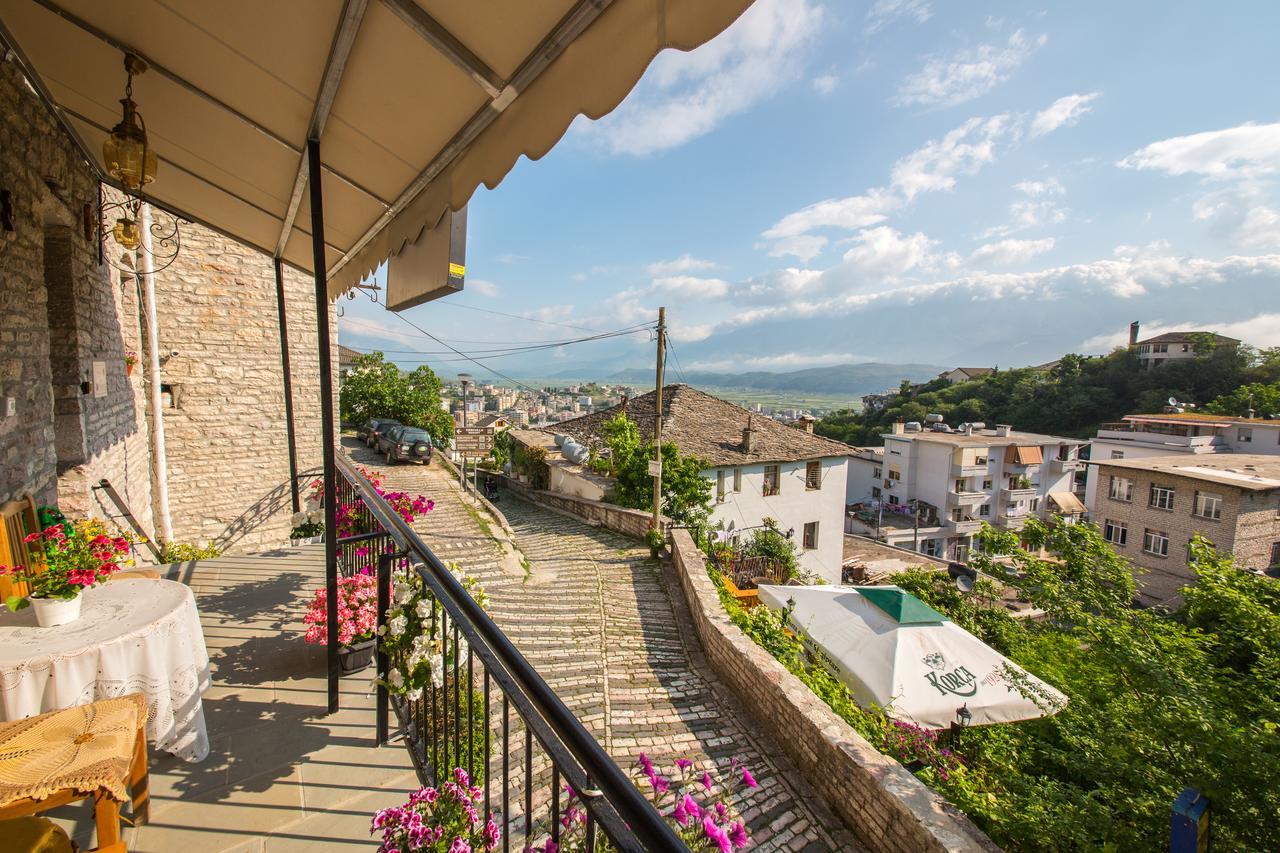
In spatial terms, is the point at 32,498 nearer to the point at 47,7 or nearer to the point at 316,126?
the point at 47,7

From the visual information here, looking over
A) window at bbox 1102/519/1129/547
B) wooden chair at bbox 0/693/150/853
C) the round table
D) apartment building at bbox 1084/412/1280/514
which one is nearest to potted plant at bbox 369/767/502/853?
wooden chair at bbox 0/693/150/853

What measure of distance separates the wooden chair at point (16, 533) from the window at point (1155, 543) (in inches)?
1281

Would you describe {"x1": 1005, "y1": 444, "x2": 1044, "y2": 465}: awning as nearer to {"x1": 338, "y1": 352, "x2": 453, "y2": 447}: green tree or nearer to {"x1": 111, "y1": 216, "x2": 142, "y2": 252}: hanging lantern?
{"x1": 338, "y1": 352, "x2": 453, "y2": 447}: green tree

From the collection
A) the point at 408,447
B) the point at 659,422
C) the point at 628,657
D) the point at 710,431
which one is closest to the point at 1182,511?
the point at 710,431

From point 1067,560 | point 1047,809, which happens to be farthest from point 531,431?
point 1047,809

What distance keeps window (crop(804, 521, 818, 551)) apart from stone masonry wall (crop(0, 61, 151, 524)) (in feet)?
67.4

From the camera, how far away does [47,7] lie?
2104 mm

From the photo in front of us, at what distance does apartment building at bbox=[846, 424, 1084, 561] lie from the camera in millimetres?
37719

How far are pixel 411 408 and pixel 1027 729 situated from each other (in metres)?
23.8

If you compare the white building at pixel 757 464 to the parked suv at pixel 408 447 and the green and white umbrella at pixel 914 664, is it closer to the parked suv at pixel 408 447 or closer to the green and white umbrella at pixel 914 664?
the parked suv at pixel 408 447

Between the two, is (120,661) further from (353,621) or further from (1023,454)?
(1023,454)

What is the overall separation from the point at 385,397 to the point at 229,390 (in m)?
16.7

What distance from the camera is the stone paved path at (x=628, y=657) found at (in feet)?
15.9

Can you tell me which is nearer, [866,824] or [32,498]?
[32,498]
